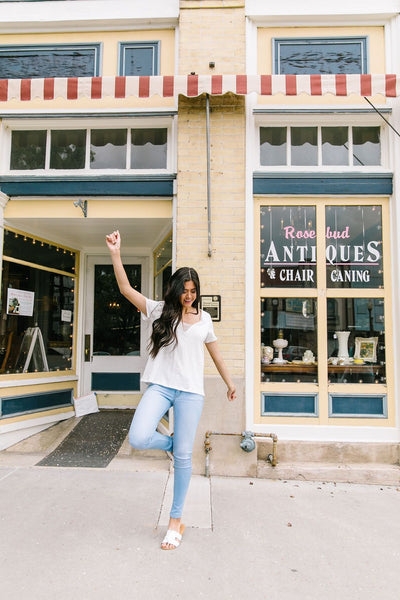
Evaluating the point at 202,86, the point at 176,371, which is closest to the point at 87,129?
the point at 202,86


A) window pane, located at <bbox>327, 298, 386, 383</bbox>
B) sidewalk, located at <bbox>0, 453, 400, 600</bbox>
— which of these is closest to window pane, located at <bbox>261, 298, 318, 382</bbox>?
window pane, located at <bbox>327, 298, 386, 383</bbox>

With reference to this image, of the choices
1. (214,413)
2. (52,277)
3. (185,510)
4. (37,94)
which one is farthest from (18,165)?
(185,510)

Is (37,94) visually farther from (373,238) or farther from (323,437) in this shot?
(323,437)

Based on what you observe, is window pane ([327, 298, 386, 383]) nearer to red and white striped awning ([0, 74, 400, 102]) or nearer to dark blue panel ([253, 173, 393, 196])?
dark blue panel ([253, 173, 393, 196])

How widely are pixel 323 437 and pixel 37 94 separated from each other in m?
4.87

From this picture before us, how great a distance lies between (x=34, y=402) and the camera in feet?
17.2

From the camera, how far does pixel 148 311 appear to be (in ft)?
9.25

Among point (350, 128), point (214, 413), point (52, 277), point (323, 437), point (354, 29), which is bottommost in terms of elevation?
point (323, 437)

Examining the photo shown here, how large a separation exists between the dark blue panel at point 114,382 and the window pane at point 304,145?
4.01m

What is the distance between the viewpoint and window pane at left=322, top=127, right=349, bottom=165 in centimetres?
469

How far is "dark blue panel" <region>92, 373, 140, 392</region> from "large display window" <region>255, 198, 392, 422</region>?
257 centimetres

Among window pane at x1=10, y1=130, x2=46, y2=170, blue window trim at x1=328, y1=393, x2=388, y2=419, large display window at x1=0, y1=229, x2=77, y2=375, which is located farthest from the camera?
large display window at x1=0, y1=229, x2=77, y2=375

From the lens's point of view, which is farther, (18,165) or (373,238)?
(18,165)

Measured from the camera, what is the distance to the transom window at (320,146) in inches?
184
